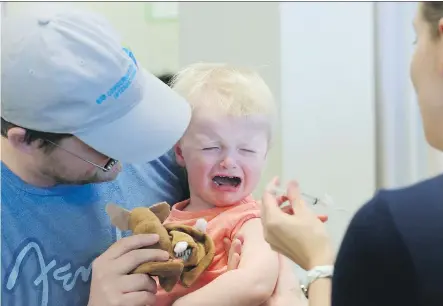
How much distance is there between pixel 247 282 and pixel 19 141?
0.39 meters

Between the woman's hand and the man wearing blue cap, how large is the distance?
0.57 ft

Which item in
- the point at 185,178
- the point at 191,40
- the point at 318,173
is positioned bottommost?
the point at 318,173

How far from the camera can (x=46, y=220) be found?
0.92m

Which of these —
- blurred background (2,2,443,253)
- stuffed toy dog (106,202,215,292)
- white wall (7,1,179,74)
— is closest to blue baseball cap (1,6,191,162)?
stuffed toy dog (106,202,215,292)

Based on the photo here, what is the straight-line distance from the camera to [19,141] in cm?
86

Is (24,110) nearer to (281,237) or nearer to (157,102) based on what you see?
(157,102)

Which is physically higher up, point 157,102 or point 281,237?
point 157,102

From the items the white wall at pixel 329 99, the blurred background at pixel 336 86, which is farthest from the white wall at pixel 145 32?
the white wall at pixel 329 99

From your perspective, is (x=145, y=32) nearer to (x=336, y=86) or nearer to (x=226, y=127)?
(x=336, y=86)

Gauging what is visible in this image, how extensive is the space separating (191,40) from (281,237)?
94cm

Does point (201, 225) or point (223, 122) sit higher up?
point (223, 122)

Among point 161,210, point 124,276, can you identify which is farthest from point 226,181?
point 124,276

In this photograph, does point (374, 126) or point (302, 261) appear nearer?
point (302, 261)

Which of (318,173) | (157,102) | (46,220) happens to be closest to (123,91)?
(157,102)
